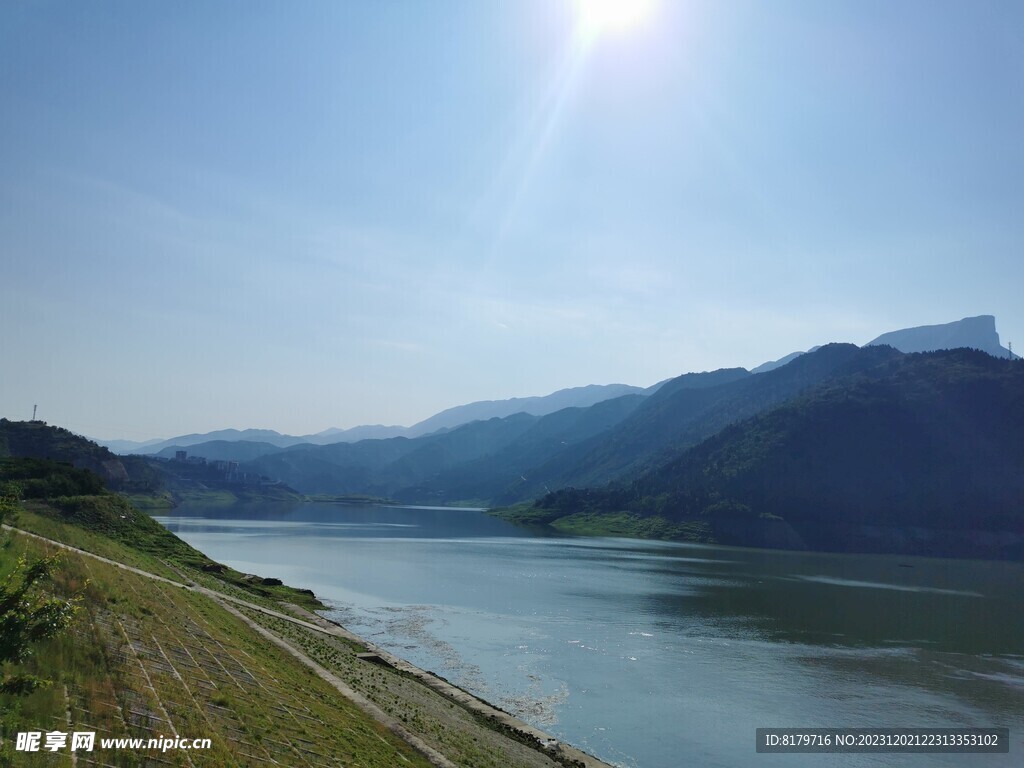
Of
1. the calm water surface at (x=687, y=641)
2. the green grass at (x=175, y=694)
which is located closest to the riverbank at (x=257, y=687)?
the green grass at (x=175, y=694)

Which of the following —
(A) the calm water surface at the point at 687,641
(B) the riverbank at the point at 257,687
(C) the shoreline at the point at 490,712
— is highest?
(B) the riverbank at the point at 257,687

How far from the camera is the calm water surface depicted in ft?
130

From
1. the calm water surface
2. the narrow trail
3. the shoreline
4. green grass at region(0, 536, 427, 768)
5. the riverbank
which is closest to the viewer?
green grass at region(0, 536, 427, 768)

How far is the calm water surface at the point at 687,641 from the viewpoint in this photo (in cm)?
3959

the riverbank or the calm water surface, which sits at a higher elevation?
the riverbank

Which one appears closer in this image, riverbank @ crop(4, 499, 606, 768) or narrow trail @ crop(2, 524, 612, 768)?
riverbank @ crop(4, 499, 606, 768)

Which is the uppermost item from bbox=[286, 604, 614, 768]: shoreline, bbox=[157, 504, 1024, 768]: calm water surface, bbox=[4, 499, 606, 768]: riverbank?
bbox=[4, 499, 606, 768]: riverbank

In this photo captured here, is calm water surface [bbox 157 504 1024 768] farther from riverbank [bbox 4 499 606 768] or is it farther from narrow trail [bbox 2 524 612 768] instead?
riverbank [bbox 4 499 606 768]

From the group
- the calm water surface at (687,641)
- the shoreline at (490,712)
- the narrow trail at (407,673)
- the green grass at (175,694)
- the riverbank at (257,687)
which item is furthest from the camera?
the calm water surface at (687,641)

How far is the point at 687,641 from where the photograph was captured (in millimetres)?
60812

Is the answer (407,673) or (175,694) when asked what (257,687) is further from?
(407,673)

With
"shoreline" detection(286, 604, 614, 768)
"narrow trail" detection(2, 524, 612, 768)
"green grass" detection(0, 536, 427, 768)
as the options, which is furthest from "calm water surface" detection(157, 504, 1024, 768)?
"green grass" detection(0, 536, 427, 768)

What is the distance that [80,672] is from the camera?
17.5m

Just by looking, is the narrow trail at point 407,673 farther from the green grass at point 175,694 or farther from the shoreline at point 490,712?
the green grass at point 175,694
